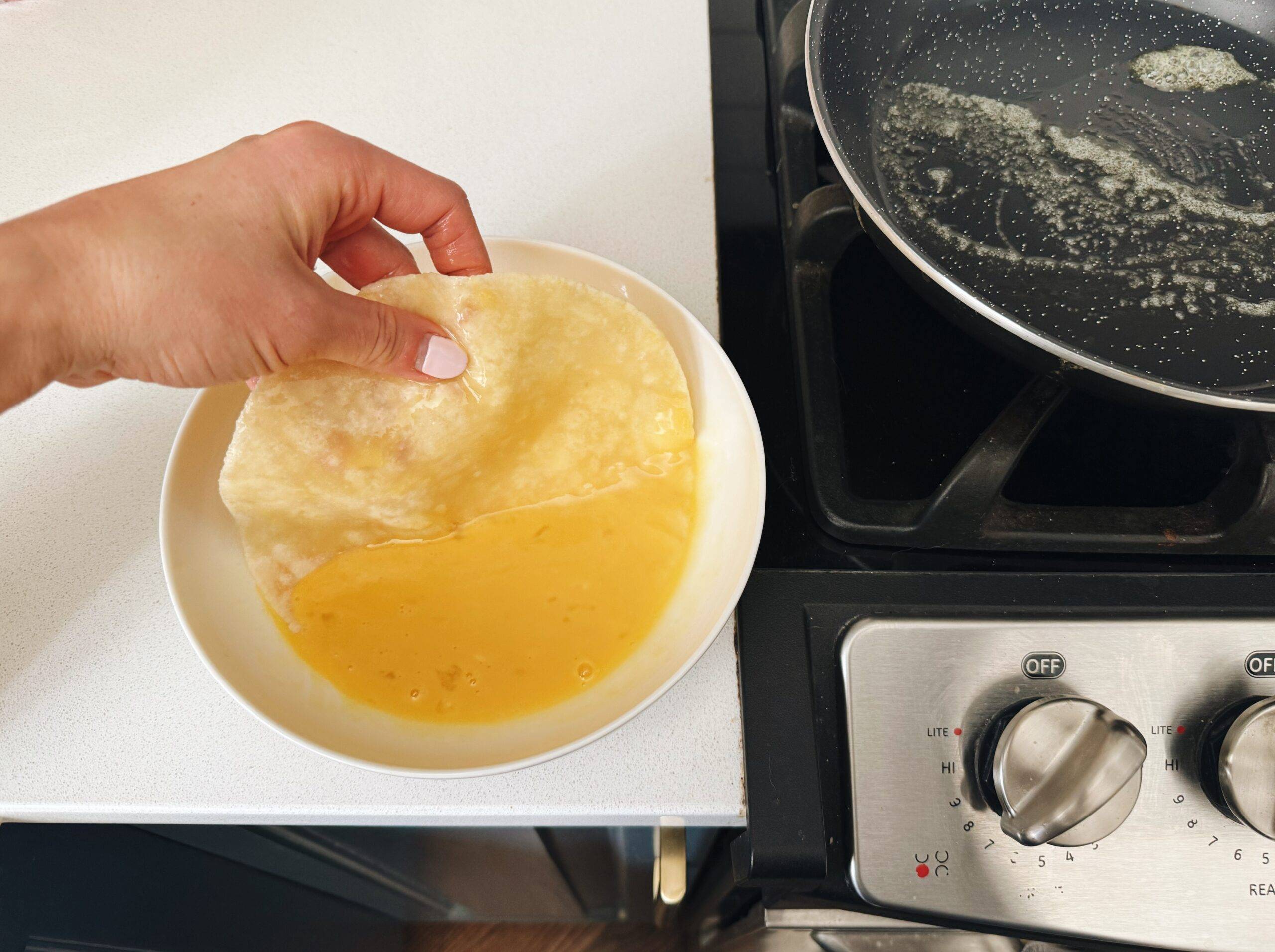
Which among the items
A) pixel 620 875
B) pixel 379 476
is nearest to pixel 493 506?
pixel 379 476

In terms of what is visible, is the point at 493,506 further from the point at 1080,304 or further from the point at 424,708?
the point at 1080,304

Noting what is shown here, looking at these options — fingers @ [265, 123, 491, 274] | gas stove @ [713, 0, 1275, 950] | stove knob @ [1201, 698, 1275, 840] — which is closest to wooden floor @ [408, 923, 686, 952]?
gas stove @ [713, 0, 1275, 950]

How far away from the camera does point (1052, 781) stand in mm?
462

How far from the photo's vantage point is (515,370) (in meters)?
0.59

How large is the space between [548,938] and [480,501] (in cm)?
118

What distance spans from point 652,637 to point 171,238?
1.29 feet

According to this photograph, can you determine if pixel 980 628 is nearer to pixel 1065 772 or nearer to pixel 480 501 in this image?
pixel 1065 772

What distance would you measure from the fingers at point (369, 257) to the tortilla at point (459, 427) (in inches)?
3.9

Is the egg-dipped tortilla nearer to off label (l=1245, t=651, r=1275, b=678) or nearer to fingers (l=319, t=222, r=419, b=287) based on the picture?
fingers (l=319, t=222, r=419, b=287)

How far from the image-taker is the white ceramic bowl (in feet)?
1.64

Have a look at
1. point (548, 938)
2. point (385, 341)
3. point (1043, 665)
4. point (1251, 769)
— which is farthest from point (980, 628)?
point (548, 938)

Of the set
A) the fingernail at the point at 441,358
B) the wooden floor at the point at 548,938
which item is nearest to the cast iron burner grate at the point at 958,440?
the fingernail at the point at 441,358

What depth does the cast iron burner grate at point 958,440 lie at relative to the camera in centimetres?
58

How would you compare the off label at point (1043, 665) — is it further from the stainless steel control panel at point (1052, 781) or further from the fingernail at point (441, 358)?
the fingernail at point (441, 358)
